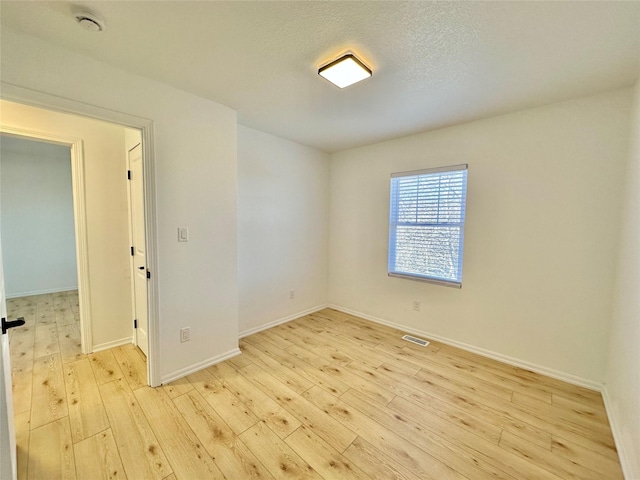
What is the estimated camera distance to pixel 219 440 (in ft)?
5.19

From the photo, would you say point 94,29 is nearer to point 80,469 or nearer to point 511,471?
point 80,469

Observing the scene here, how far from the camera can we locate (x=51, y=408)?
1803 millimetres

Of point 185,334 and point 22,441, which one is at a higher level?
point 185,334

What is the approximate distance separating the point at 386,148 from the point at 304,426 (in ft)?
10.2

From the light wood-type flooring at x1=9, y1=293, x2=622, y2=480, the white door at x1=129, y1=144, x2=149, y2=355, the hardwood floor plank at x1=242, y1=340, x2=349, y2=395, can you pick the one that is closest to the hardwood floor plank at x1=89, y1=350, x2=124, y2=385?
the light wood-type flooring at x1=9, y1=293, x2=622, y2=480

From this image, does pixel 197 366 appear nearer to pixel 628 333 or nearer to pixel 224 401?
pixel 224 401

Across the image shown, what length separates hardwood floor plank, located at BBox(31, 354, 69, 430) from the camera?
1.73 m

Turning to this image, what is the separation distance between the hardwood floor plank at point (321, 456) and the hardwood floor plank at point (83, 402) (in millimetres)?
1282

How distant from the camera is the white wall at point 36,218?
4375mm

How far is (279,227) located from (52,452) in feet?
8.43

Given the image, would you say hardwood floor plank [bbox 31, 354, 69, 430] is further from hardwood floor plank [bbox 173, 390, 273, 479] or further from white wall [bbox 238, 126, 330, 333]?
white wall [bbox 238, 126, 330, 333]

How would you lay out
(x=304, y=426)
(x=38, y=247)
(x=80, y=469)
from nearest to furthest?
(x=80, y=469) → (x=304, y=426) → (x=38, y=247)

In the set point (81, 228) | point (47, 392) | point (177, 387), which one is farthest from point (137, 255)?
point (177, 387)

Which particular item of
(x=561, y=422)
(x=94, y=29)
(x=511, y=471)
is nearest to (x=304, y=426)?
(x=511, y=471)
